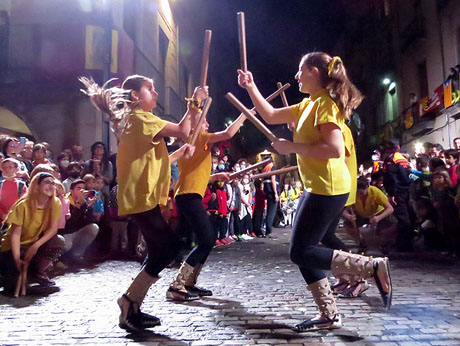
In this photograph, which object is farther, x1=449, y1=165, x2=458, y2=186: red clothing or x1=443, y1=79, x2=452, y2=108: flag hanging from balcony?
x1=443, y1=79, x2=452, y2=108: flag hanging from balcony

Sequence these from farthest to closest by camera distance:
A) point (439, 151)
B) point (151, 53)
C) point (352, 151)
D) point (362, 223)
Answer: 1. point (151, 53)
2. point (439, 151)
3. point (362, 223)
4. point (352, 151)

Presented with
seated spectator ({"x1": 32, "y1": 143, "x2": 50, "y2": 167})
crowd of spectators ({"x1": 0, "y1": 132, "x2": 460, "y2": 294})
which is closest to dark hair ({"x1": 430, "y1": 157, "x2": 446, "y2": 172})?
crowd of spectators ({"x1": 0, "y1": 132, "x2": 460, "y2": 294})

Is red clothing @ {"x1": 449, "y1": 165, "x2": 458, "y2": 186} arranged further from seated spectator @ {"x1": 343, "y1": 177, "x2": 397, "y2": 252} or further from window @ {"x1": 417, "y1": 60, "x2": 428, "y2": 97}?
window @ {"x1": 417, "y1": 60, "x2": 428, "y2": 97}

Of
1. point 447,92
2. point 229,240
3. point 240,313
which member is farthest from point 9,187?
point 447,92

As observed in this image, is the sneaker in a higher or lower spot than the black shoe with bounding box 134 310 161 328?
higher

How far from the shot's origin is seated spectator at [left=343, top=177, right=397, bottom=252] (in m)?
6.91

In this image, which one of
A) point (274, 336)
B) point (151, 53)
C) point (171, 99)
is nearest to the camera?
point (274, 336)

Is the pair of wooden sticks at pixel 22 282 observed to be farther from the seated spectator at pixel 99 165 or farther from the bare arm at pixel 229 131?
the seated spectator at pixel 99 165

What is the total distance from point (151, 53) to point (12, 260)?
14296mm

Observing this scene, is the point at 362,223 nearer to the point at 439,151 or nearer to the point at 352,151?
the point at 352,151

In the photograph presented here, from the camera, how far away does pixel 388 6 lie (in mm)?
27453

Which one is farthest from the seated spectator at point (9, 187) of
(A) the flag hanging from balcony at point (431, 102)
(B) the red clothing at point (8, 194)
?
(A) the flag hanging from balcony at point (431, 102)

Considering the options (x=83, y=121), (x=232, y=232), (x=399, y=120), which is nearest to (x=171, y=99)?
(x=83, y=121)

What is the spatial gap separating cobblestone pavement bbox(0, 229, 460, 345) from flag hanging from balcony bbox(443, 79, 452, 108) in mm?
14040
